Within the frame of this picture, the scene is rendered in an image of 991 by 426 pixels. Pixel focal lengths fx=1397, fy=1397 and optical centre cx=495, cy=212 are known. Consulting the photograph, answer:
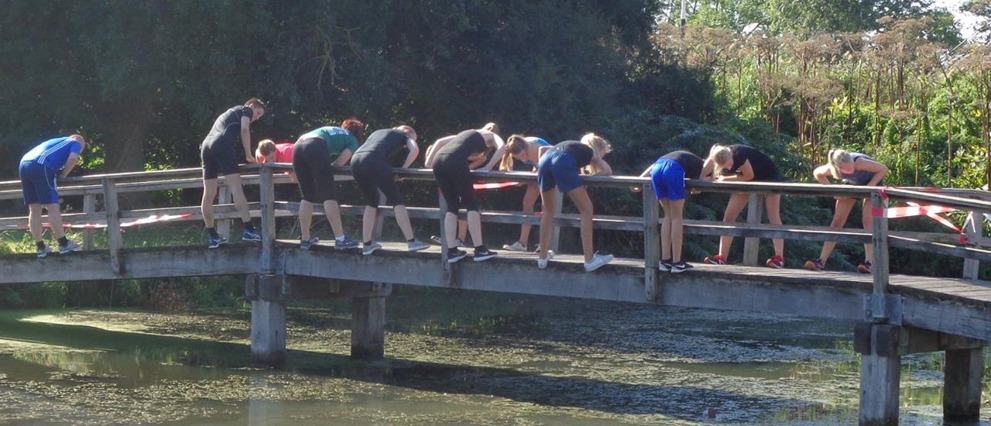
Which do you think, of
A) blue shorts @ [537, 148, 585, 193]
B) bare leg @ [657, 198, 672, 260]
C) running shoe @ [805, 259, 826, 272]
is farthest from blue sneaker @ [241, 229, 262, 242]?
running shoe @ [805, 259, 826, 272]

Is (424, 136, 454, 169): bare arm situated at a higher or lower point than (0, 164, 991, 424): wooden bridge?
higher

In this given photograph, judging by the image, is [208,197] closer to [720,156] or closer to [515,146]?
[515,146]

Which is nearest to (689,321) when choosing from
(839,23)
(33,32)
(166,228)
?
(166,228)

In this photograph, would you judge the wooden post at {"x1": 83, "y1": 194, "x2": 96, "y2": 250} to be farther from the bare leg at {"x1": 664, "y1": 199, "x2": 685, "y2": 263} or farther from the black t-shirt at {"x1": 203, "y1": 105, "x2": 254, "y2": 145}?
the bare leg at {"x1": 664, "y1": 199, "x2": 685, "y2": 263}

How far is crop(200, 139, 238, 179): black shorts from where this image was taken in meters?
14.3

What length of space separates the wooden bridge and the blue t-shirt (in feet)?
1.11

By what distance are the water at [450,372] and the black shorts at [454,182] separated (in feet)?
5.93

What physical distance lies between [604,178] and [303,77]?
1186 cm

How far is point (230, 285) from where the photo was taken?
21.4 metres

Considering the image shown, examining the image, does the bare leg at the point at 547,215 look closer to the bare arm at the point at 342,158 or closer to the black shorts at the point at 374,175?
the black shorts at the point at 374,175

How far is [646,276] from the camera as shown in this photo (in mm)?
12188

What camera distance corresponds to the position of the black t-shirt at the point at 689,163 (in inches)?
476

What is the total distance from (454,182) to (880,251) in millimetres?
3982

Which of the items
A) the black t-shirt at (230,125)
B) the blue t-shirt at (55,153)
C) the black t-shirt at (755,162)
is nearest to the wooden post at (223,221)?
the black t-shirt at (230,125)
